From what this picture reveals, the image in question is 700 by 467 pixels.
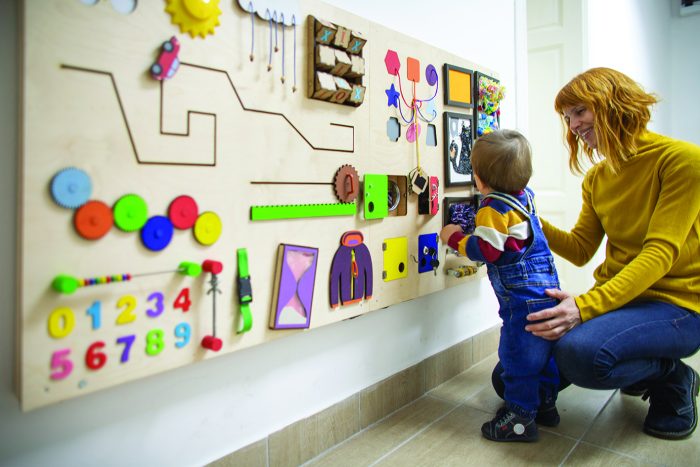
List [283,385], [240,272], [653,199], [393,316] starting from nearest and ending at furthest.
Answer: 1. [240,272]
2. [283,385]
3. [653,199]
4. [393,316]

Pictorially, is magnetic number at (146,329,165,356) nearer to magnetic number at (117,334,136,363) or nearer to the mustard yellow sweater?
magnetic number at (117,334,136,363)

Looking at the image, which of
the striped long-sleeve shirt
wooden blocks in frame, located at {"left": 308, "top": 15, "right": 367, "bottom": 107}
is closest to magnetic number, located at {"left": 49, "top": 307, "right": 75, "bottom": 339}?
wooden blocks in frame, located at {"left": 308, "top": 15, "right": 367, "bottom": 107}

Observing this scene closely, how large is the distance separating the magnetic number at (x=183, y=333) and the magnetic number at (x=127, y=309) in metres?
0.09

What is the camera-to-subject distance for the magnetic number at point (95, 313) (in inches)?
30.5

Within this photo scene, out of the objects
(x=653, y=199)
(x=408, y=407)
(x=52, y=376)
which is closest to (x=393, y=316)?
(x=408, y=407)

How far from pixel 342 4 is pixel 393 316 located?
0.86 meters

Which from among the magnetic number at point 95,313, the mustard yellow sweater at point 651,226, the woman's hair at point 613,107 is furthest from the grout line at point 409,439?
the woman's hair at point 613,107

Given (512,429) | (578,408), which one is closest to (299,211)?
(512,429)

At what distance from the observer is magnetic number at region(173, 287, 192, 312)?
0.88 metres

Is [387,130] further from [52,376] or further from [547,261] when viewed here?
[52,376]

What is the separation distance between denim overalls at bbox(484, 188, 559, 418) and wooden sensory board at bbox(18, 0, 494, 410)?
45 centimetres

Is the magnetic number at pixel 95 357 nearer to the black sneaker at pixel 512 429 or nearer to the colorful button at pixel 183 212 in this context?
the colorful button at pixel 183 212

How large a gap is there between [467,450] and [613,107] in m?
0.96

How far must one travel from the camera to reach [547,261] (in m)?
1.30
